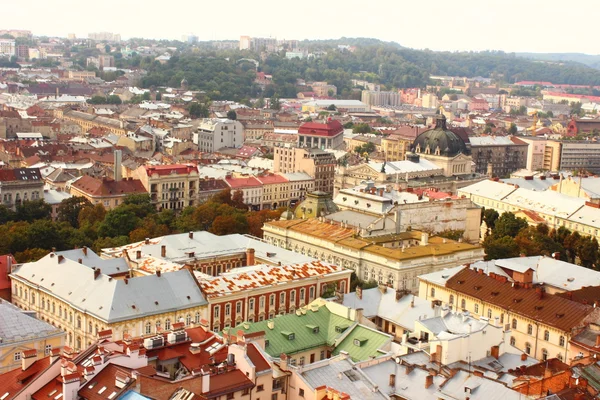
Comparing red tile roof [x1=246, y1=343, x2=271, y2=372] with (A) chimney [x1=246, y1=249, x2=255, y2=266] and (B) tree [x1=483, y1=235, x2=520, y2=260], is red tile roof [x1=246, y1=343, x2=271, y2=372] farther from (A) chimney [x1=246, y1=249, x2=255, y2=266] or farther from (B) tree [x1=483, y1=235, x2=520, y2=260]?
(B) tree [x1=483, y1=235, x2=520, y2=260]

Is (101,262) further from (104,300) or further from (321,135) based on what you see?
(321,135)

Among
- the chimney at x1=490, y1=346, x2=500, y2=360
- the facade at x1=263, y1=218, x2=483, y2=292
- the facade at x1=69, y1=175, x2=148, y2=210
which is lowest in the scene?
the facade at x1=69, y1=175, x2=148, y2=210

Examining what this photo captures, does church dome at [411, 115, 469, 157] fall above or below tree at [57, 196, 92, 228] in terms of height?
above

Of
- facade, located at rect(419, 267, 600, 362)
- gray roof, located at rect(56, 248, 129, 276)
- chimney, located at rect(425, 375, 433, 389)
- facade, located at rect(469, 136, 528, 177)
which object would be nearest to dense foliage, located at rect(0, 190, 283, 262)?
gray roof, located at rect(56, 248, 129, 276)

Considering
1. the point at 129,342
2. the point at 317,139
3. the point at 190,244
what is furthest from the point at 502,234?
the point at 317,139

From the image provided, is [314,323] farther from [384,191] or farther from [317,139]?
[317,139]

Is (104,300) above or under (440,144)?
under

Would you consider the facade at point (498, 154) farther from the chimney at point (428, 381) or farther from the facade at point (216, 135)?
the chimney at point (428, 381)

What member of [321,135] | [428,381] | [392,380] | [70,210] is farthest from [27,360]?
[321,135]
